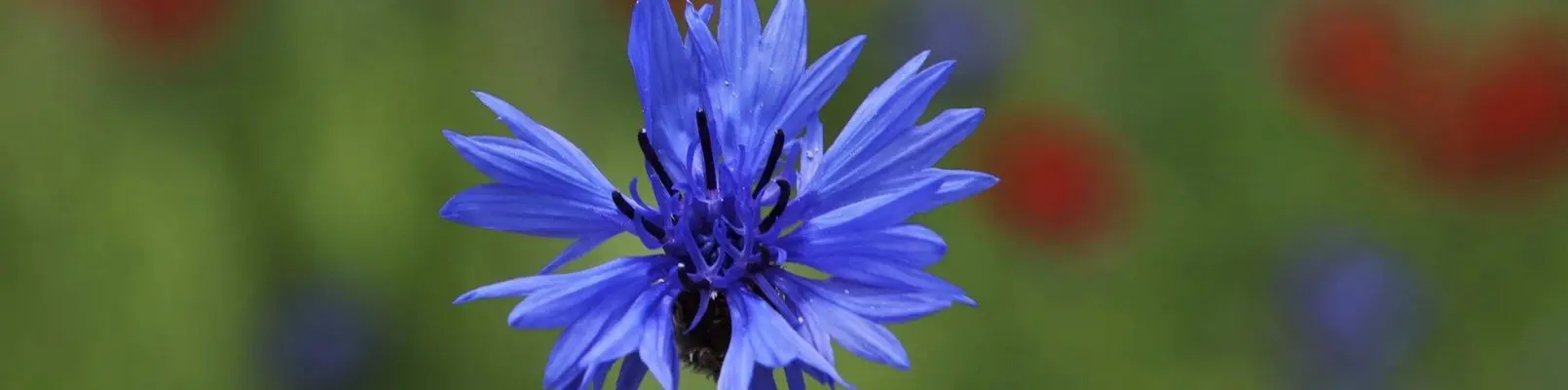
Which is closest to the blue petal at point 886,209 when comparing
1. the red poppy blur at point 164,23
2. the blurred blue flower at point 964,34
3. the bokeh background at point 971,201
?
the bokeh background at point 971,201

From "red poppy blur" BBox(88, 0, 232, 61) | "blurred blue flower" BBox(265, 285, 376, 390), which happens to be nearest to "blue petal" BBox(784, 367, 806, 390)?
"blurred blue flower" BBox(265, 285, 376, 390)

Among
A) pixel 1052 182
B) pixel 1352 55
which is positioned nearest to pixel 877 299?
pixel 1052 182

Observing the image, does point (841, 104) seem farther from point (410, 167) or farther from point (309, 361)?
point (309, 361)

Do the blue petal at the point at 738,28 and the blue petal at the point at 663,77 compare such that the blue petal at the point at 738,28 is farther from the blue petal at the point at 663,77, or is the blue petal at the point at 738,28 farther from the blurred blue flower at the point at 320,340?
the blurred blue flower at the point at 320,340

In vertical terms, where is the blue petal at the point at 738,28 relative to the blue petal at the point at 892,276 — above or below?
above

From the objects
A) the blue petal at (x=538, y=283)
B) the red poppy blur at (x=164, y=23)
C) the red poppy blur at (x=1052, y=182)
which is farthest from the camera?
the red poppy blur at (x=1052, y=182)

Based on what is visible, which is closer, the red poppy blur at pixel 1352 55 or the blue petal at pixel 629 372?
the blue petal at pixel 629 372
